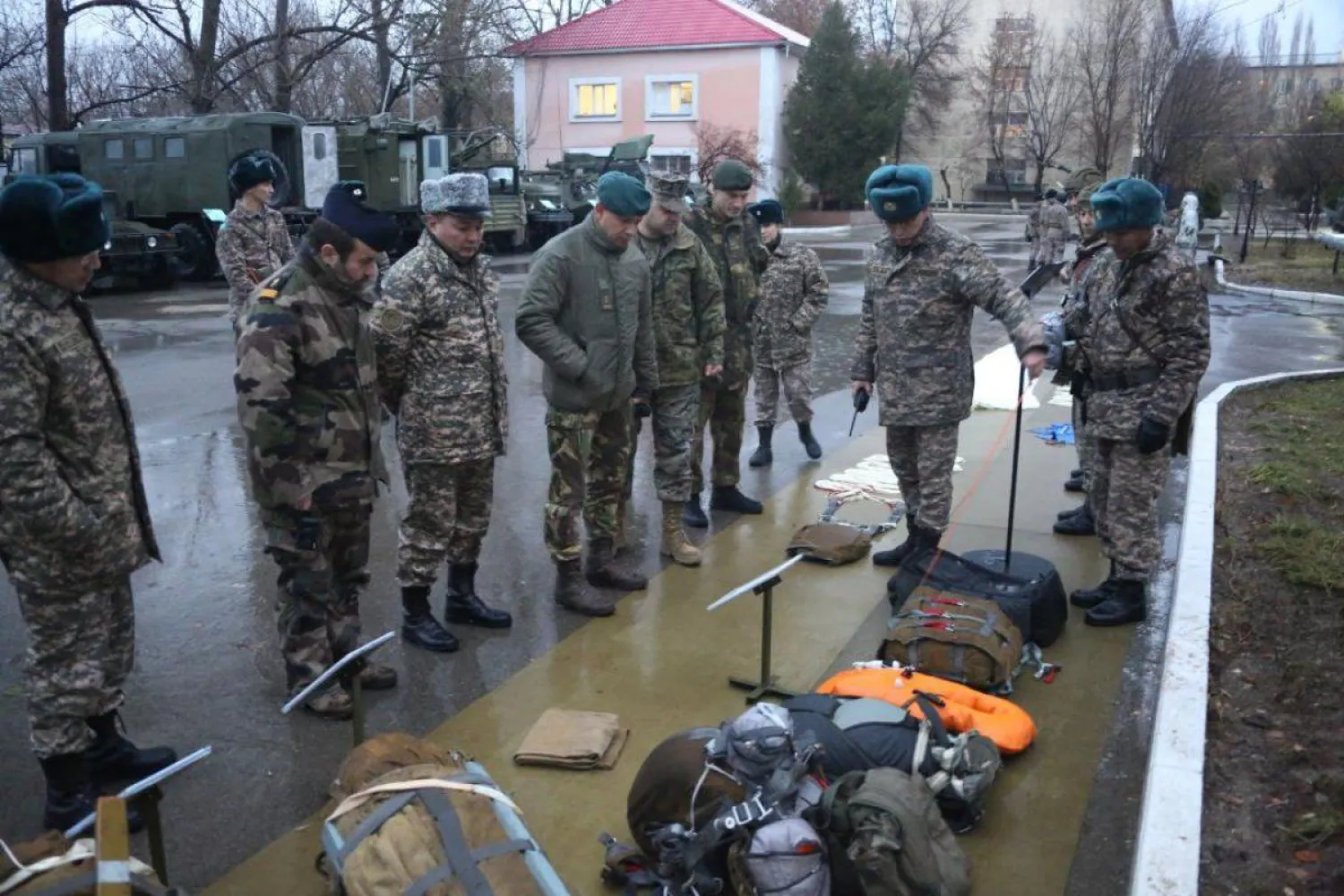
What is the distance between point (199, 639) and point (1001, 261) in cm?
2142

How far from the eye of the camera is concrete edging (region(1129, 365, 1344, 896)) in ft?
9.85

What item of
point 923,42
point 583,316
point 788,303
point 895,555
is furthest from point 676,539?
point 923,42

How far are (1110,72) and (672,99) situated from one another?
14.7 m

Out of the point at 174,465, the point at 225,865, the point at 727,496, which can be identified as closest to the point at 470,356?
the point at 225,865

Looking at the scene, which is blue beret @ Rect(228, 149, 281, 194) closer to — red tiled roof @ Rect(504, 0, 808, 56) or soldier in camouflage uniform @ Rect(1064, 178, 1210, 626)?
soldier in camouflage uniform @ Rect(1064, 178, 1210, 626)

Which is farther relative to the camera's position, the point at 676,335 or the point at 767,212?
the point at 767,212

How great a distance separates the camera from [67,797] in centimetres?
329

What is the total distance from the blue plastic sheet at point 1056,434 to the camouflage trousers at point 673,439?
12.0 feet

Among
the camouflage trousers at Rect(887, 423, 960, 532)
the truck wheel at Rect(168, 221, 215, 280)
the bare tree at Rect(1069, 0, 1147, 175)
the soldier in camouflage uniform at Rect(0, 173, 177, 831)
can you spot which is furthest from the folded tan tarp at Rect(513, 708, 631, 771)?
the bare tree at Rect(1069, 0, 1147, 175)

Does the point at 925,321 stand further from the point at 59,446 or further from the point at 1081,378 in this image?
the point at 59,446

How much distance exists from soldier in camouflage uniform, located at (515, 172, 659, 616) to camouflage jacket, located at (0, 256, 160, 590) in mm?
1783

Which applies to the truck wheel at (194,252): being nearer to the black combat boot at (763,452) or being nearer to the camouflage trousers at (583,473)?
the black combat boot at (763,452)

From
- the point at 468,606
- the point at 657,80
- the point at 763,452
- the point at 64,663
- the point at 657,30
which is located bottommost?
the point at 468,606

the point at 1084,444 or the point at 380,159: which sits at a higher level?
the point at 380,159
